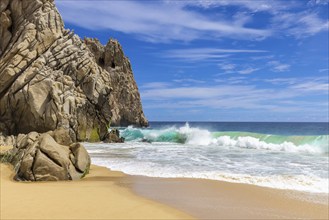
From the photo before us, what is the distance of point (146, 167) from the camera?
1370 cm

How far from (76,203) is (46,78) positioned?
2232cm

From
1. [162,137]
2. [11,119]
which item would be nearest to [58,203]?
[11,119]

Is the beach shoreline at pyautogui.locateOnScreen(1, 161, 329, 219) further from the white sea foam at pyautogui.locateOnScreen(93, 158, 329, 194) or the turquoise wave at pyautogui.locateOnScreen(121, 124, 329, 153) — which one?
the turquoise wave at pyautogui.locateOnScreen(121, 124, 329, 153)

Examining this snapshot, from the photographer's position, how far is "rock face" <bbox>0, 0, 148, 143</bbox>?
2661cm

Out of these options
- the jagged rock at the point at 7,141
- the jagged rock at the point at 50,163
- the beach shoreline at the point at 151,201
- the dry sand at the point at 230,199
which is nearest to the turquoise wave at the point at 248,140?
the dry sand at the point at 230,199

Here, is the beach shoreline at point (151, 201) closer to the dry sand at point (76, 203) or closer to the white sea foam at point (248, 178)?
the dry sand at point (76, 203)

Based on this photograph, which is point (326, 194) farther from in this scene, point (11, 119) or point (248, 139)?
point (11, 119)

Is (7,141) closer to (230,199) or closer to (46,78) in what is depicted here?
(46,78)

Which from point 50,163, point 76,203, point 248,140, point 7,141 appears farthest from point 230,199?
point 248,140

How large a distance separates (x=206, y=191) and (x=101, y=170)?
5.36 metres

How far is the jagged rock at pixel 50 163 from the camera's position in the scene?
10.6 m

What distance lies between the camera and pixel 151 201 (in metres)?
8.12

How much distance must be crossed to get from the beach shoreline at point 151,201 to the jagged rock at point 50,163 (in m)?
0.52

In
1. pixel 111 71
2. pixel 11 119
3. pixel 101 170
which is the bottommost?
pixel 101 170
